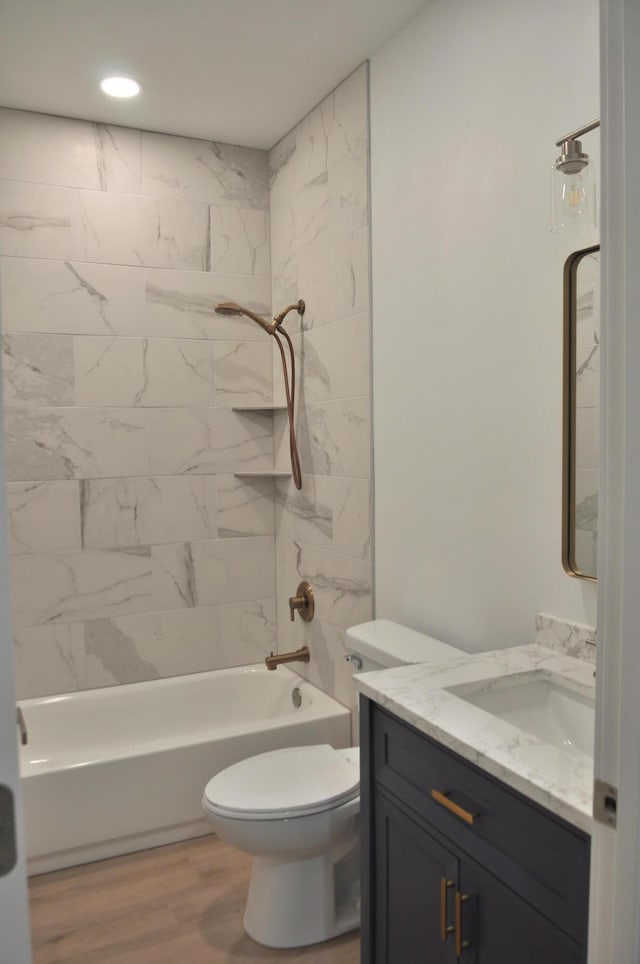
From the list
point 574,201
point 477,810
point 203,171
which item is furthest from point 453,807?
point 203,171

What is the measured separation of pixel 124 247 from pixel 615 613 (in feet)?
9.20

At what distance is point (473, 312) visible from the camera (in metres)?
2.16

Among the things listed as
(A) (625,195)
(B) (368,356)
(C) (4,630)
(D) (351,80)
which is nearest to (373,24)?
(D) (351,80)

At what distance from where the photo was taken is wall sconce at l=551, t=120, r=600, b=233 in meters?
1.65

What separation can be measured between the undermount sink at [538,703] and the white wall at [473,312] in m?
0.20

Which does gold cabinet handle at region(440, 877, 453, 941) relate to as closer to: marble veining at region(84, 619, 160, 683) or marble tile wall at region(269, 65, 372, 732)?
marble tile wall at region(269, 65, 372, 732)

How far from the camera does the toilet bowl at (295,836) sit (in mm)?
2104

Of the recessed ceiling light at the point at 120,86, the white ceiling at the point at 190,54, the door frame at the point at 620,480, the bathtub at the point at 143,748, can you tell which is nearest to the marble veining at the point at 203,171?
the white ceiling at the point at 190,54

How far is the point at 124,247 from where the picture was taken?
3230 mm

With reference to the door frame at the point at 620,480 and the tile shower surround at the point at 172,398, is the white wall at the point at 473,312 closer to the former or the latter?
the tile shower surround at the point at 172,398

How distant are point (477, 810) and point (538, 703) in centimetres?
39

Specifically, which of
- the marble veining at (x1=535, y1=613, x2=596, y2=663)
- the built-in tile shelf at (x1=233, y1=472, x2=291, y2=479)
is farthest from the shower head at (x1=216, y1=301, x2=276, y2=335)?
the marble veining at (x1=535, y1=613, x2=596, y2=663)

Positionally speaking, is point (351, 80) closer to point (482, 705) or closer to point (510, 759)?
point (482, 705)

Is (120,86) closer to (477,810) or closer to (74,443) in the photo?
(74,443)
